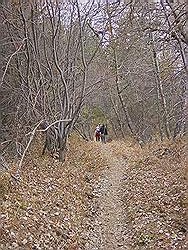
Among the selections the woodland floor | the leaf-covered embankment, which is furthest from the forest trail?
the leaf-covered embankment

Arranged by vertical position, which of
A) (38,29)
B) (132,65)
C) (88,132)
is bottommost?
(88,132)

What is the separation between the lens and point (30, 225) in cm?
876

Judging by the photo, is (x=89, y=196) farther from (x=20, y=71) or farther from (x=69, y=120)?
(x=20, y=71)

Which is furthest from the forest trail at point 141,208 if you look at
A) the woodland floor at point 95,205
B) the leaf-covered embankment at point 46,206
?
the leaf-covered embankment at point 46,206

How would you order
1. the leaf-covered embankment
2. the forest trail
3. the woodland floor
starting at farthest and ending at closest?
the forest trail, the woodland floor, the leaf-covered embankment

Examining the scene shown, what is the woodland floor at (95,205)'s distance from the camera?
28.1 feet

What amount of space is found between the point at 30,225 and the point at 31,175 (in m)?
4.30

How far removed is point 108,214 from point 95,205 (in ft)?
2.68

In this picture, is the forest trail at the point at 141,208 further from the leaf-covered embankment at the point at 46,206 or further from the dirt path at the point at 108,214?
the leaf-covered embankment at the point at 46,206

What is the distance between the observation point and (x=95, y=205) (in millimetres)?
11719

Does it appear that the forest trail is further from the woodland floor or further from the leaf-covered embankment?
the leaf-covered embankment

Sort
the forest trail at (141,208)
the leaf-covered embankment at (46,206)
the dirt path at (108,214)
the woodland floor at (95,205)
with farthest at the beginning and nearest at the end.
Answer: the dirt path at (108,214) → the forest trail at (141,208) → the woodland floor at (95,205) → the leaf-covered embankment at (46,206)

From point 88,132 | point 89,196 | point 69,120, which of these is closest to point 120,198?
point 89,196

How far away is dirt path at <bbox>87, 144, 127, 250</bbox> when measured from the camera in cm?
905
